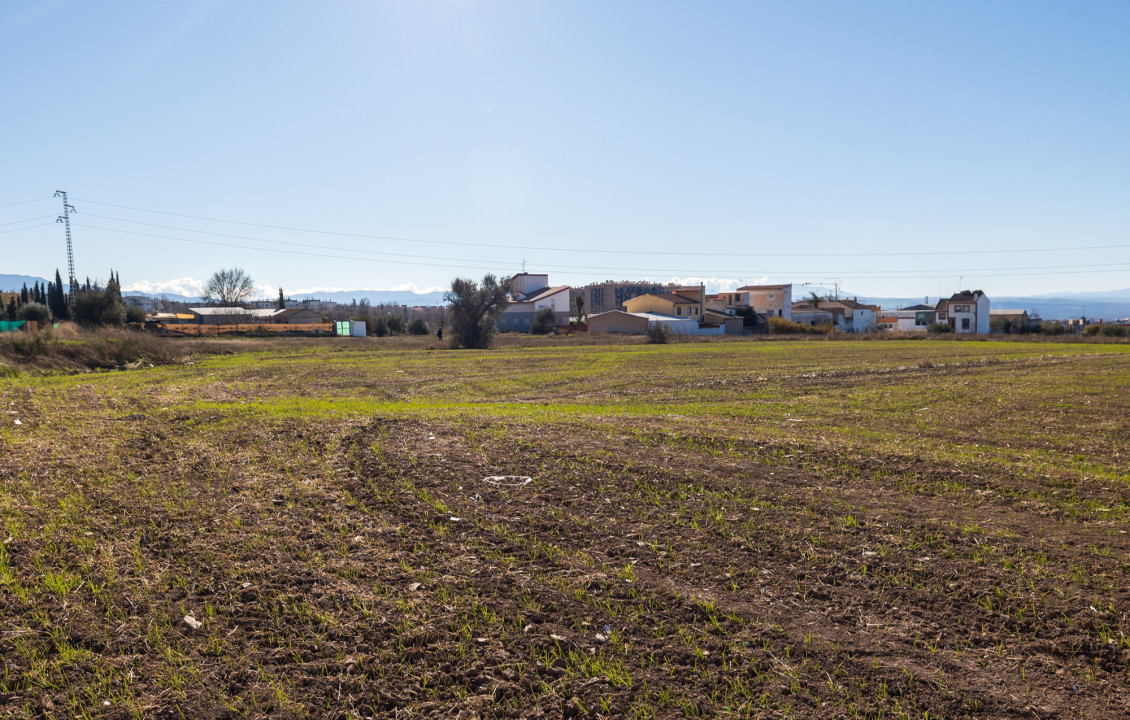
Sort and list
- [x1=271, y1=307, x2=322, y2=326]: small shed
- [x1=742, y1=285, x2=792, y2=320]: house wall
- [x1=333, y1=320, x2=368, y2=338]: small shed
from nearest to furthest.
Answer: [x1=333, y1=320, x2=368, y2=338]: small shed < [x1=271, y1=307, x2=322, y2=326]: small shed < [x1=742, y1=285, x2=792, y2=320]: house wall

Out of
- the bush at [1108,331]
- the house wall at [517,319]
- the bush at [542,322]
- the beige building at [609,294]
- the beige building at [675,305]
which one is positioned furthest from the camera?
the beige building at [609,294]

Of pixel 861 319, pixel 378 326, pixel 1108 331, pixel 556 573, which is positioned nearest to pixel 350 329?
pixel 378 326

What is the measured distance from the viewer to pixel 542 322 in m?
108

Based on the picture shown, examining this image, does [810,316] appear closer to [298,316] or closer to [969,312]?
[969,312]

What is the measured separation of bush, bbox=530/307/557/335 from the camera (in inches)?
4205

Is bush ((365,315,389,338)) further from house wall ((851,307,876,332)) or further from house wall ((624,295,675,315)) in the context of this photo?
house wall ((851,307,876,332))

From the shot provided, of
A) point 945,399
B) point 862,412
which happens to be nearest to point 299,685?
point 862,412

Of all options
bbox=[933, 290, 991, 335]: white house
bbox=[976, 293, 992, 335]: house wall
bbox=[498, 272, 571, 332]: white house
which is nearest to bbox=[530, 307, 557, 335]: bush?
bbox=[498, 272, 571, 332]: white house

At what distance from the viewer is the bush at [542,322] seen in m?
107

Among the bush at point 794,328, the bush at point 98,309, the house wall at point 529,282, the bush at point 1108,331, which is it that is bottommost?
the bush at point 1108,331

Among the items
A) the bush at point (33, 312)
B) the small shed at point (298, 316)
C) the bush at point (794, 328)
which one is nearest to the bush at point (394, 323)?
the small shed at point (298, 316)

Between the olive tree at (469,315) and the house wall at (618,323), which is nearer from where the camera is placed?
the olive tree at (469,315)

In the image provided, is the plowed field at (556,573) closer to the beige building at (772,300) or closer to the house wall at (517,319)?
the house wall at (517,319)

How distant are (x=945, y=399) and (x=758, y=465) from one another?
12.9m
